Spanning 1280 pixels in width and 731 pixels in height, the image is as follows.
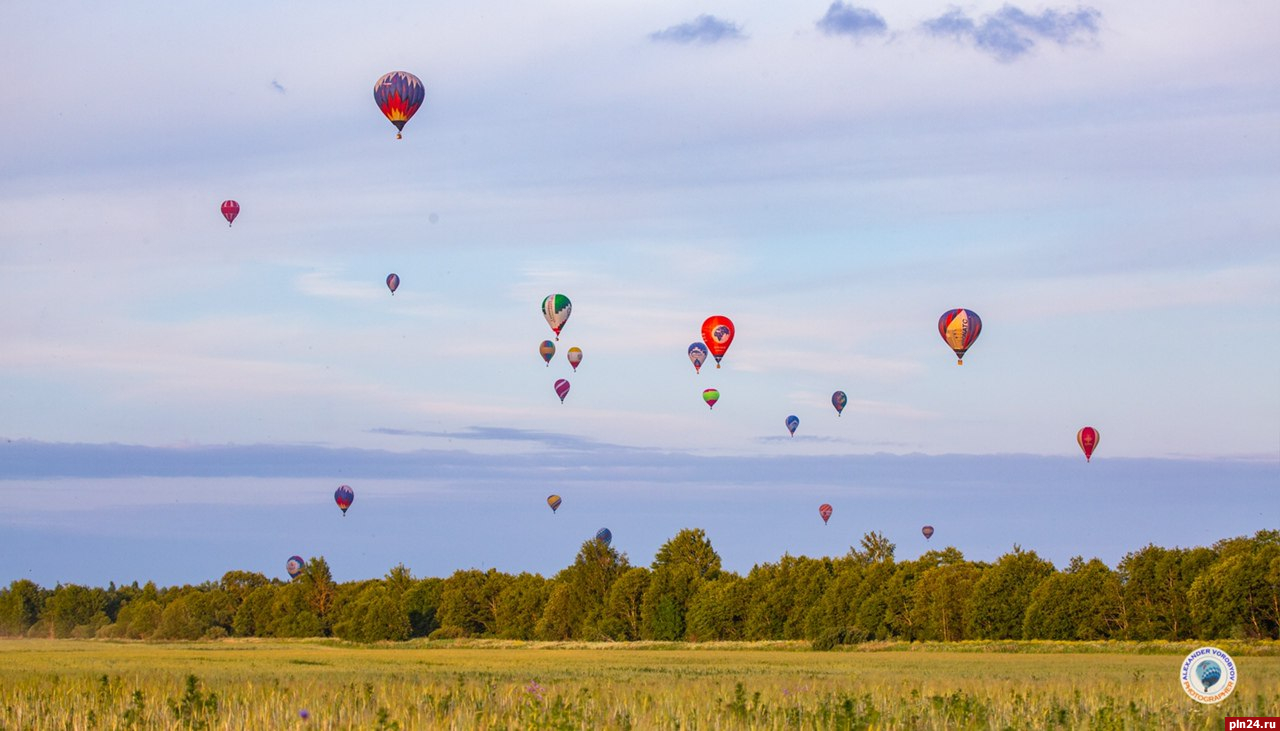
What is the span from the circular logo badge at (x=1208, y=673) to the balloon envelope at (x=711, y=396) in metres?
104

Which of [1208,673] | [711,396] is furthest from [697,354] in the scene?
[1208,673]

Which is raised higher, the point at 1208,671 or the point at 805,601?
the point at 805,601

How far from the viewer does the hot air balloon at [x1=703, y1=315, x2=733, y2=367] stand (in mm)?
100375

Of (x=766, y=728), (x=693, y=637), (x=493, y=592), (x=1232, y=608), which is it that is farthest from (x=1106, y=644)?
(x=493, y=592)

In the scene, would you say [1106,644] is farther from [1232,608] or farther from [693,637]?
[693,637]

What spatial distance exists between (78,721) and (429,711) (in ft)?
20.2

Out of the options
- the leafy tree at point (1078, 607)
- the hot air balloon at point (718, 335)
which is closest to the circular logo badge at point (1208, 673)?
the hot air balloon at point (718, 335)

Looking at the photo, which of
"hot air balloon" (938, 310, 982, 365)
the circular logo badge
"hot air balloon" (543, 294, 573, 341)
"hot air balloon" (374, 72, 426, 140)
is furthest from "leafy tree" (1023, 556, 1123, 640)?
the circular logo badge

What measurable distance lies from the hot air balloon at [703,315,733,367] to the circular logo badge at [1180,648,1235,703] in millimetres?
77587

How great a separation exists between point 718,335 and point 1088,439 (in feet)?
106

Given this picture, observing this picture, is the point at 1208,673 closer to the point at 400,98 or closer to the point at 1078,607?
the point at 400,98

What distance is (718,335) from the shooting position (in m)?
100

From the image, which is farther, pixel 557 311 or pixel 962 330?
pixel 557 311

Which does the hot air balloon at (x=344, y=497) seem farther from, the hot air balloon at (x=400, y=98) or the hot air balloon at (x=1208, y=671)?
the hot air balloon at (x=1208, y=671)
